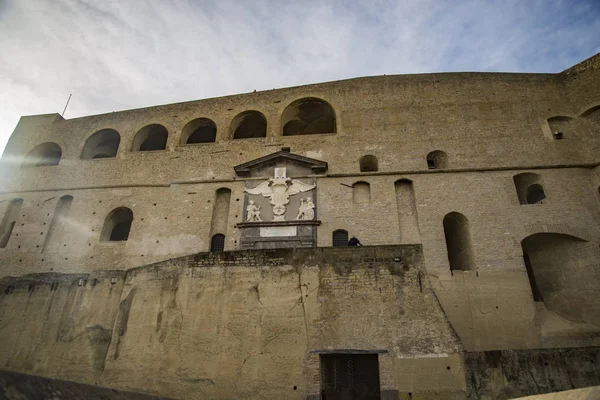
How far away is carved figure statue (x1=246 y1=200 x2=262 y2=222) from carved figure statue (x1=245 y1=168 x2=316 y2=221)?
1.89 feet

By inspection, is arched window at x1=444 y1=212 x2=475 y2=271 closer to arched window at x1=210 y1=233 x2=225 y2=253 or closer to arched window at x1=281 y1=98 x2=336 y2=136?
arched window at x1=281 y1=98 x2=336 y2=136

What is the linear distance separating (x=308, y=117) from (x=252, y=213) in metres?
6.31

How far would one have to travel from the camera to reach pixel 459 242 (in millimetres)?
14586

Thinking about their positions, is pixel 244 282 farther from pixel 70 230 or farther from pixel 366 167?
pixel 70 230

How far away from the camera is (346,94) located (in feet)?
58.0

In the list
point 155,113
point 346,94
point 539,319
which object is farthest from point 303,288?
point 155,113

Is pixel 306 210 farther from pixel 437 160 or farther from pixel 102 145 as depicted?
pixel 102 145

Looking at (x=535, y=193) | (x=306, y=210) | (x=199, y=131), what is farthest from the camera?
(x=199, y=131)

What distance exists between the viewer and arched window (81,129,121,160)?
19312 millimetres

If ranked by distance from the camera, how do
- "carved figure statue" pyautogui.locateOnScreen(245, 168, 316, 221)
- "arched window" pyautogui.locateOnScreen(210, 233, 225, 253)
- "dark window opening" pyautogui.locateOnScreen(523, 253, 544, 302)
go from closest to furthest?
1. "dark window opening" pyautogui.locateOnScreen(523, 253, 544, 302)
2. "carved figure statue" pyautogui.locateOnScreen(245, 168, 316, 221)
3. "arched window" pyautogui.locateOnScreen(210, 233, 225, 253)

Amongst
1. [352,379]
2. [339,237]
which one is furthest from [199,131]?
[352,379]

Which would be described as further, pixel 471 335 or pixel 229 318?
pixel 471 335

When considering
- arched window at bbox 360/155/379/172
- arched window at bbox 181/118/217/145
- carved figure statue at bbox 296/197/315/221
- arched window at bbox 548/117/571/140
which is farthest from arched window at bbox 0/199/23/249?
arched window at bbox 548/117/571/140

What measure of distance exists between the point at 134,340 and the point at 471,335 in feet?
31.2
